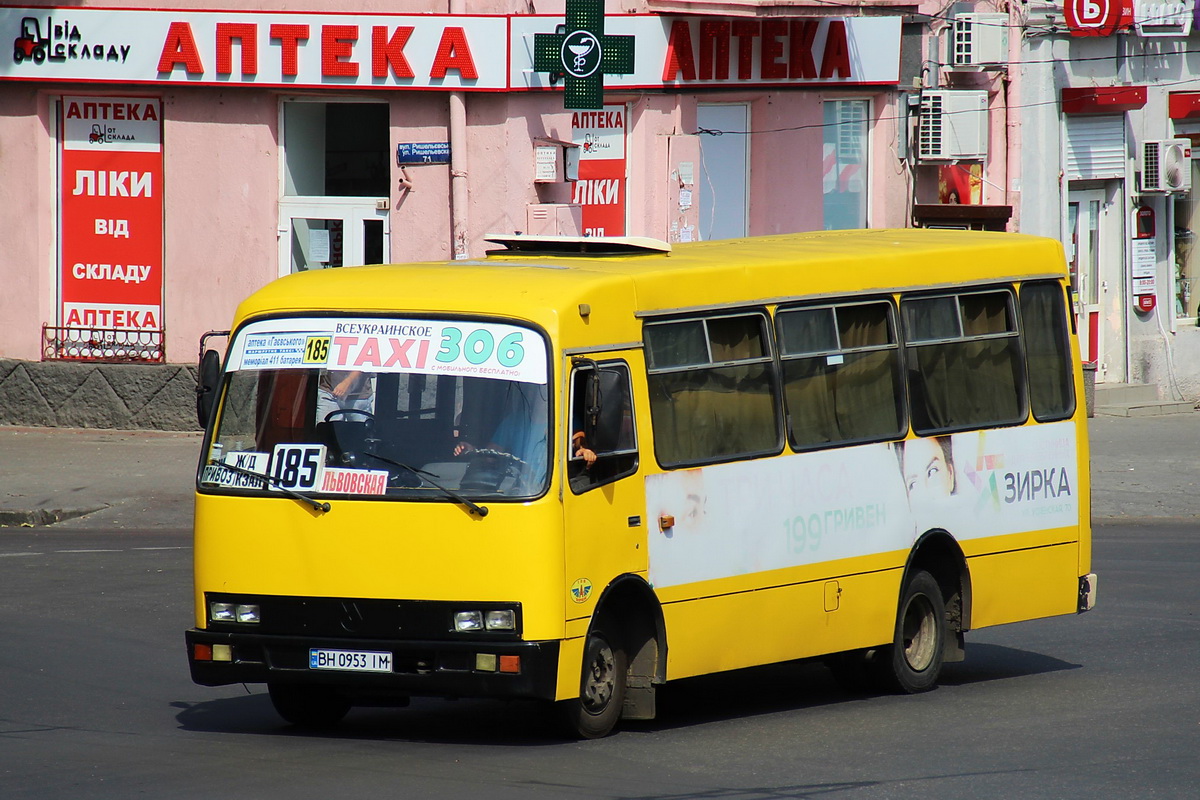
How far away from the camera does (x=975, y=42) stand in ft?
81.7

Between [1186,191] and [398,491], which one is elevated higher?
[1186,191]

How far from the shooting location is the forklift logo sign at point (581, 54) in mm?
20891

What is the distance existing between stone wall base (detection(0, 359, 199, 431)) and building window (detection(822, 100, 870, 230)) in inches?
334

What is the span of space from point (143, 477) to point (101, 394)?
3205 mm

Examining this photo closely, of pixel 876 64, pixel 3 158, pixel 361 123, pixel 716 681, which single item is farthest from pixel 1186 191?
pixel 716 681

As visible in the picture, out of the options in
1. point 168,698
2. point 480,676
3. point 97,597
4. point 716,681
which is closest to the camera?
point 480,676

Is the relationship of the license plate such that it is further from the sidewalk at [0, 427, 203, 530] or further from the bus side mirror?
the sidewalk at [0, 427, 203, 530]

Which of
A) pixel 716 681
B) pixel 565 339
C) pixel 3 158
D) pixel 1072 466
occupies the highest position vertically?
pixel 3 158

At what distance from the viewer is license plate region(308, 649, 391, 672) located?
27.3ft

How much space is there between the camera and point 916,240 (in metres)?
11.3

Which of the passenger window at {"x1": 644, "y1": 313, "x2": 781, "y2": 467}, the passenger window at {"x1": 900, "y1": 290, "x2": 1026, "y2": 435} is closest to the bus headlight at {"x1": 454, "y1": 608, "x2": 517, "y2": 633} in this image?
the passenger window at {"x1": 644, "y1": 313, "x2": 781, "y2": 467}

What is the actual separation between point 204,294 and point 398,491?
1372 centimetres

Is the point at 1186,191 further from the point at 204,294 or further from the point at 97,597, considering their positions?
the point at 97,597

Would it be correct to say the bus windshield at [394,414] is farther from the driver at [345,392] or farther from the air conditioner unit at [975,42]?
the air conditioner unit at [975,42]
